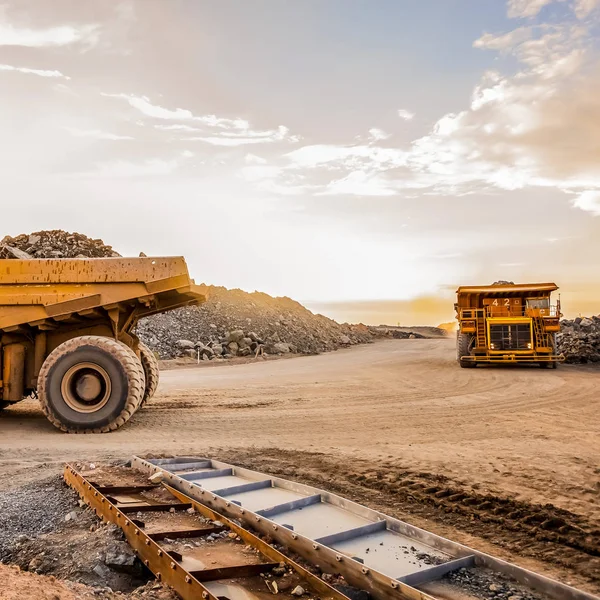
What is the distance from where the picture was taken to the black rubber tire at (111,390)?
32.3 ft

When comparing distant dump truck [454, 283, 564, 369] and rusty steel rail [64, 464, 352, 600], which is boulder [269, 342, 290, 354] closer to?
distant dump truck [454, 283, 564, 369]

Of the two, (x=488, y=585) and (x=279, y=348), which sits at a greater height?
(x=279, y=348)

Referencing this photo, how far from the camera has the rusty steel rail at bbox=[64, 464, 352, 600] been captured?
387 cm

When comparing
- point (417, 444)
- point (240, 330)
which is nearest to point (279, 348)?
point (240, 330)

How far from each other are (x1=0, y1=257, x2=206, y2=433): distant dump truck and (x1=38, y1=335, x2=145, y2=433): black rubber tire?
2cm

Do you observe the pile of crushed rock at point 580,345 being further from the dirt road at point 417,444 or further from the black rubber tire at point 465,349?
the dirt road at point 417,444

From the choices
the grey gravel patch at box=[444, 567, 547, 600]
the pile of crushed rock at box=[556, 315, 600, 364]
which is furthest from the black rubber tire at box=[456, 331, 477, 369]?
the grey gravel patch at box=[444, 567, 547, 600]

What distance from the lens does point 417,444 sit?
8516 millimetres

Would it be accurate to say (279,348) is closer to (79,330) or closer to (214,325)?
(214,325)

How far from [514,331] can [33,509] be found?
726 inches

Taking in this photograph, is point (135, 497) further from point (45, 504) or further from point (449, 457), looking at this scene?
point (449, 457)

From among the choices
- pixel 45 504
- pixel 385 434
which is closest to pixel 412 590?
pixel 45 504

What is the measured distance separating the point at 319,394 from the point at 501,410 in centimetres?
437

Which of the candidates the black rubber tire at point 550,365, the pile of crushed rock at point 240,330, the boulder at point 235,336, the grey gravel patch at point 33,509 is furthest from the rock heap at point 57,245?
the grey gravel patch at point 33,509
